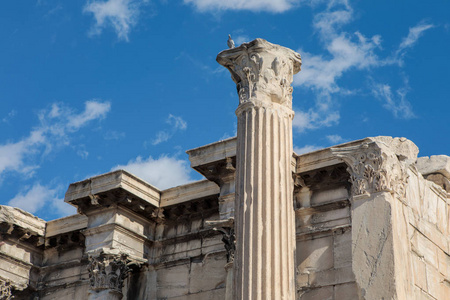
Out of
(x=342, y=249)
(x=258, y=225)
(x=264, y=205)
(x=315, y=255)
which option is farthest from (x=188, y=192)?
(x=258, y=225)

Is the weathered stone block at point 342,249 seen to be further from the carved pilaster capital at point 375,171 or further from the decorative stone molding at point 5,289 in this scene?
the decorative stone molding at point 5,289

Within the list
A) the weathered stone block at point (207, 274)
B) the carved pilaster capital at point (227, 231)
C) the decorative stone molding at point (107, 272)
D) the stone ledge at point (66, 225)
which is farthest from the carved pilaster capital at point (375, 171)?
the stone ledge at point (66, 225)

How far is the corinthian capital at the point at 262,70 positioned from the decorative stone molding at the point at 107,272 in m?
5.01

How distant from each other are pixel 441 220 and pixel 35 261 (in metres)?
8.93

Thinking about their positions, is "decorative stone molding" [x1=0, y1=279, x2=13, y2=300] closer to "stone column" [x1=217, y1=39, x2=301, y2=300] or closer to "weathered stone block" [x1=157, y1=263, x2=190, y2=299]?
"weathered stone block" [x1=157, y1=263, x2=190, y2=299]

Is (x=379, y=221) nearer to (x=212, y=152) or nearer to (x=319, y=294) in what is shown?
(x=319, y=294)

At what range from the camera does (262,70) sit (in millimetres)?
11414

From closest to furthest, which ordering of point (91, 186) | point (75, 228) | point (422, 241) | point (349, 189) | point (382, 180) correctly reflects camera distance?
point (382, 180)
point (422, 241)
point (349, 189)
point (91, 186)
point (75, 228)

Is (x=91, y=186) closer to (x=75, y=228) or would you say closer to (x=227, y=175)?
(x=75, y=228)

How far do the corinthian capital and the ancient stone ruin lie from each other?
0.06 feet

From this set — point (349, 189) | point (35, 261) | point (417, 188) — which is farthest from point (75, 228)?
point (417, 188)

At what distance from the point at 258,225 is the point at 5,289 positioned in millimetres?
8047

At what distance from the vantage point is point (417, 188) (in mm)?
11898

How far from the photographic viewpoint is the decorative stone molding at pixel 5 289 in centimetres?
1638
